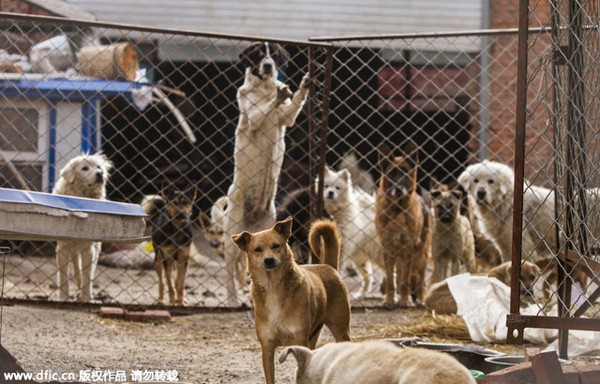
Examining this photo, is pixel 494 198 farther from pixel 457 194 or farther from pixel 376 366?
pixel 376 366

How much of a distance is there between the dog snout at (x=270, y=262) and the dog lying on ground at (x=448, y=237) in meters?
4.38

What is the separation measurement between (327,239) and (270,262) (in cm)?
61

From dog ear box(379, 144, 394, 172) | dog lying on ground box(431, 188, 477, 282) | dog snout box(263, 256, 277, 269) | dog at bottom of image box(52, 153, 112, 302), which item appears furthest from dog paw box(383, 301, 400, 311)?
dog snout box(263, 256, 277, 269)

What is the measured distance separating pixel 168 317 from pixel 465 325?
76.0 inches

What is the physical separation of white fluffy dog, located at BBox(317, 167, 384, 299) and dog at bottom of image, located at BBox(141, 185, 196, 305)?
130 cm

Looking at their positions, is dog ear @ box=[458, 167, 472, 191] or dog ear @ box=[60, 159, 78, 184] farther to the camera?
dog ear @ box=[458, 167, 472, 191]

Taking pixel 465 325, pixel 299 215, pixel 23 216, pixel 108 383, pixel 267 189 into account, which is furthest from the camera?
pixel 299 215

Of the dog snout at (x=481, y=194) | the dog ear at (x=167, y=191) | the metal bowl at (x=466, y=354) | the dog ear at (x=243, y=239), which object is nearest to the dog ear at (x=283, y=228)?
the dog ear at (x=243, y=239)

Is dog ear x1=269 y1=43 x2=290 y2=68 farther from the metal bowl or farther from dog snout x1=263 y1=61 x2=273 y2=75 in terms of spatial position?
the metal bowl

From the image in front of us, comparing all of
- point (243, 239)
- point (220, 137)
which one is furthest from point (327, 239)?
point (220, 137)

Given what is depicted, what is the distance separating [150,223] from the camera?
8.12 m

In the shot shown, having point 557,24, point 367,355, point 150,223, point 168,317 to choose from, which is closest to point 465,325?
point 168,317

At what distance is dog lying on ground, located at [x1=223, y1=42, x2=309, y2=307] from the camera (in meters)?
7.69

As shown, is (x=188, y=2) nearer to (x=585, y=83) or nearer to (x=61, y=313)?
(x=61, y=313)
